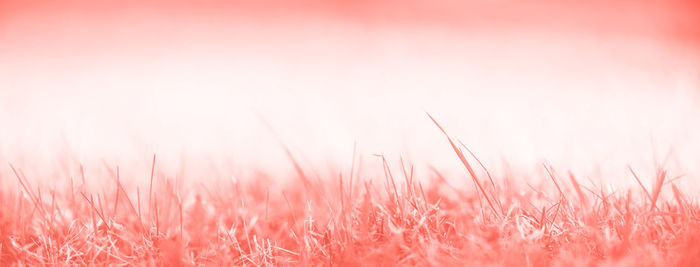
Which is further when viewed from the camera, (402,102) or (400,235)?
(402,102)

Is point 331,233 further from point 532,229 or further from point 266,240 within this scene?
point 532,229

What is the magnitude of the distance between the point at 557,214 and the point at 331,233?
0.58 metres

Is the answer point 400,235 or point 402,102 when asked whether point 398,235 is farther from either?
point 402,102

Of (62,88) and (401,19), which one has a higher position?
(401,19)

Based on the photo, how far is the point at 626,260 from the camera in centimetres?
108

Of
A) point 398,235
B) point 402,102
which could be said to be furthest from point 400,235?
point 402,102

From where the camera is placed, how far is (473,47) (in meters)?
6.86

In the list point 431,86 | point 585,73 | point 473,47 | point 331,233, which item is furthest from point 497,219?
point 473,47

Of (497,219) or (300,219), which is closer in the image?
(497,219)

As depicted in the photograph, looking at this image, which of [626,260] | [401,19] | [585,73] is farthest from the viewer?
[401,19]

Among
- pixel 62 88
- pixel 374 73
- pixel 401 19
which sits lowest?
pixel 62 88

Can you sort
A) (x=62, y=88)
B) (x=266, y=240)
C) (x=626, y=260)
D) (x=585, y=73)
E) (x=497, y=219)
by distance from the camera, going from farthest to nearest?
(x=62, y=88)
(x=585, y=73)
(x=266, y=240)
(x=497, y=219)
(x=626, y=260)

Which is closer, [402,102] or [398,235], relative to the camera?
[398,235]

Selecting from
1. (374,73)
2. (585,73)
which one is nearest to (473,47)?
(374,73)
